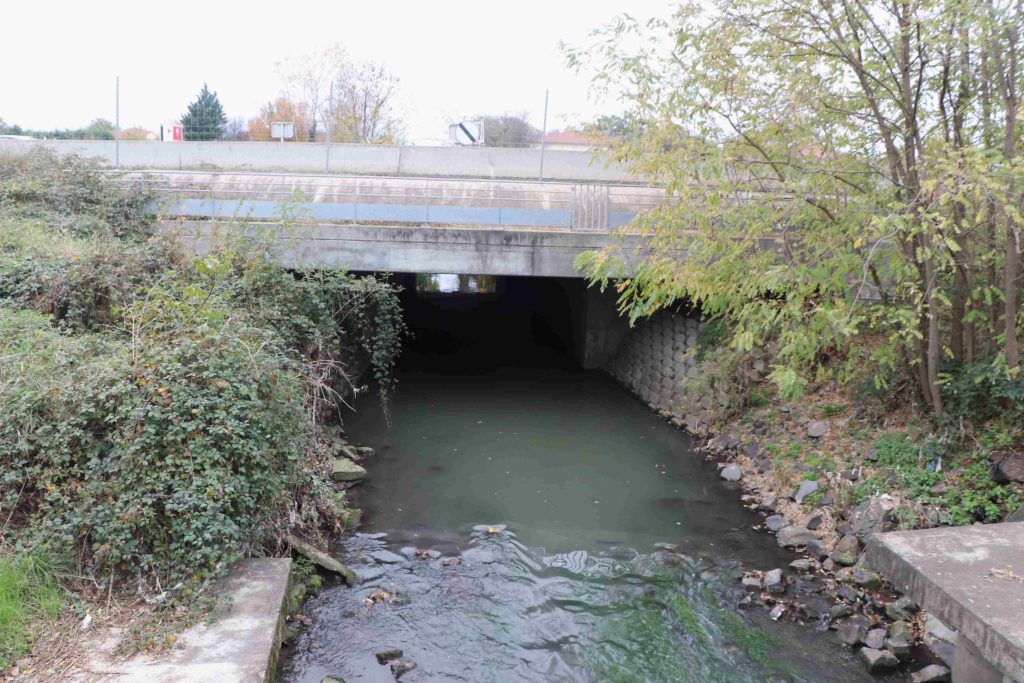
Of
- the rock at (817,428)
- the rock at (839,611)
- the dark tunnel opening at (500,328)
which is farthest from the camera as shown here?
the dark tunnel opening at (500,328)

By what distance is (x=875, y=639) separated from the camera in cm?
630

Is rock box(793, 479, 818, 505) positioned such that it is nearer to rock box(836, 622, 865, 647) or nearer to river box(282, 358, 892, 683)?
river box(282, 358, 892, 683)

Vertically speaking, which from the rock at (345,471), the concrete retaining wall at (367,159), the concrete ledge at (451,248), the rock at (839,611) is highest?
the concrete retaining wall at (367,159)

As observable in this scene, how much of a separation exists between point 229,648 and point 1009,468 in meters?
7.53

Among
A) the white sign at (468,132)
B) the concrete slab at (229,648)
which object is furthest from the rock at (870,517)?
the white sign at (468,132)

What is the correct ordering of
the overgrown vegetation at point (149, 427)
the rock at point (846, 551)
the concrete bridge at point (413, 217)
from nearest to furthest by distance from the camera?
the overgrown vegetation at point (149, 427)
the rock at point (846, 551)
the concrete bridge at point (413, 217)

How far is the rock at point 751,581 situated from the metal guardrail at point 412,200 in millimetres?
7181

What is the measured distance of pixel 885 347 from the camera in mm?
8891

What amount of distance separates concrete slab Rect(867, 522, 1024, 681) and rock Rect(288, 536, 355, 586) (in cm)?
484

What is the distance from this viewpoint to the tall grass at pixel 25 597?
15.4 ft

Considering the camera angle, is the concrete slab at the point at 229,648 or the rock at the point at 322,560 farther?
the rock at the point at 322,560

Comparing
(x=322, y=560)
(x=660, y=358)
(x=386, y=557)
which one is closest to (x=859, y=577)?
(x=386, y=557)

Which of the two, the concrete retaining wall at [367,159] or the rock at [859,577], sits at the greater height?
the concrete retaining wall at [367,159]

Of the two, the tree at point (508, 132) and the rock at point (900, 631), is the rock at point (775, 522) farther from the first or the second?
the tree at point (508, 132)
